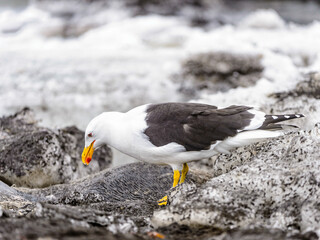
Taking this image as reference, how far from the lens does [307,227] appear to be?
3285mm

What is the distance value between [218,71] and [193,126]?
8246mm

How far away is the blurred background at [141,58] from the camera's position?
1104cm

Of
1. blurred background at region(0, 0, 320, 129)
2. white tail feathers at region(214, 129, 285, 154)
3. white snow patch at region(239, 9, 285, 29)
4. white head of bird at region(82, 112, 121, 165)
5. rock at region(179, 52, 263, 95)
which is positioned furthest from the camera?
white snow patch at region(239, 9, 285, 29)

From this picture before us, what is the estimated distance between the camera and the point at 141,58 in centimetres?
1477

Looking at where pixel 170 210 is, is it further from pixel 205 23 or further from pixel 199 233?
pixel 205 23

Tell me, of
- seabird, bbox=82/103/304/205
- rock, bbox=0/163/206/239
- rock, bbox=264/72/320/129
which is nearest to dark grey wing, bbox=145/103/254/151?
seabird, bbox=82/103/304/205

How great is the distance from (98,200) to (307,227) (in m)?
2.09

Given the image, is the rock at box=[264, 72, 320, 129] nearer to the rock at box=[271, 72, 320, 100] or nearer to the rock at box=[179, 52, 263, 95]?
the rock at box=[271, 72, 320, 100]

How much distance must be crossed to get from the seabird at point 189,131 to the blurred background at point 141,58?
1476mm

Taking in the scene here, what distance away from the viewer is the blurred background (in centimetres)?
1104

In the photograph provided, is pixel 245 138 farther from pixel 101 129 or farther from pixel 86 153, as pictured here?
pixel 86 153

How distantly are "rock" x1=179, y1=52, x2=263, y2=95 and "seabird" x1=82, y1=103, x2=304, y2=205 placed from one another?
7.04 metres

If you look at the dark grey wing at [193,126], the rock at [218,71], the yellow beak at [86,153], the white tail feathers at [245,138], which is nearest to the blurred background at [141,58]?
the rock at [218,71]

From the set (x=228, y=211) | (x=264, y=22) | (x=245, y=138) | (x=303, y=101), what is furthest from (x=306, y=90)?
(x=264, y=22)
